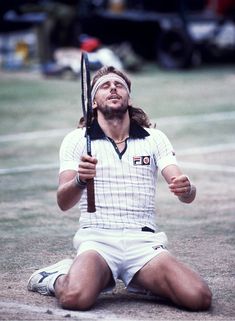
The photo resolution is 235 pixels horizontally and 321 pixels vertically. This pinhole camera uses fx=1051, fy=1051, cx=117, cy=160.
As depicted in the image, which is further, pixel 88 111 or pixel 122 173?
pixel 122 173

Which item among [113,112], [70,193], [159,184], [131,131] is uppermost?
[113,112]

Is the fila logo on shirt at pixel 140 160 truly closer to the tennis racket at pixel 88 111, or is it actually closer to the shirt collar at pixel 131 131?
the shirt collar at pixel 131 131

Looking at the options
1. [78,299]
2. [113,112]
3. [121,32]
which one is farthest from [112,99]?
[121,32]

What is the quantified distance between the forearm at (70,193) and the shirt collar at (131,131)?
36 centimetres

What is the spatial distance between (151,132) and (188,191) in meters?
0.68

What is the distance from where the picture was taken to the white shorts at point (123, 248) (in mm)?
6777

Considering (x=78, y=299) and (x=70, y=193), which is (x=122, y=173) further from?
(x=78, y=299)

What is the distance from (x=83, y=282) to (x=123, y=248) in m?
0.40

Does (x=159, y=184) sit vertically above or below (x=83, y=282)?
below

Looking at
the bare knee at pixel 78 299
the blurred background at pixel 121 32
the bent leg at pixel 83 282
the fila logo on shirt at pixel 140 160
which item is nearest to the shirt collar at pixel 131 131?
the fila logo on shirt at pixel 140 160

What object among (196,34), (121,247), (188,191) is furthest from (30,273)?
(196,34)

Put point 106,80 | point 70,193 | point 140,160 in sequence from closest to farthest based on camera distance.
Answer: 1. point 70,193
2. point 140,160
3. point 106,80

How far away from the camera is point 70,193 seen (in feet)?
22.0

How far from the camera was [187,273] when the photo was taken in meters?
6.61
